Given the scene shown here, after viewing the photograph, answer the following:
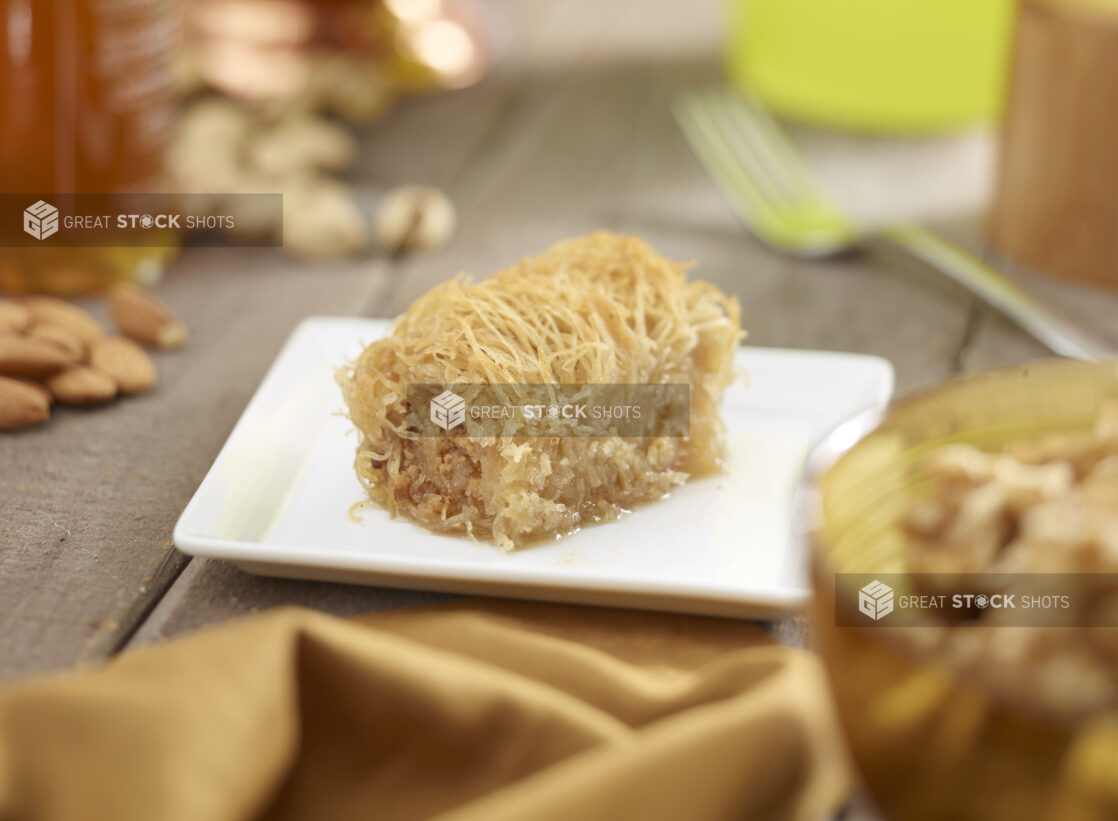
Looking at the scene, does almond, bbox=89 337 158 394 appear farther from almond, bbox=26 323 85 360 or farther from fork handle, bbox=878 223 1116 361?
fork handle, bbox=878 223 1116 361

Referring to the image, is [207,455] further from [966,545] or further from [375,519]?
[966,545]

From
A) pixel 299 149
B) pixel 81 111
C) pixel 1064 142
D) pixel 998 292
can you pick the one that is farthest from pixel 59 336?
pixel 1064 142

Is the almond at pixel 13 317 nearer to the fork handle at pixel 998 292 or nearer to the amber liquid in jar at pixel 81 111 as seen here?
the amber liquid in jar at pixel 81 111

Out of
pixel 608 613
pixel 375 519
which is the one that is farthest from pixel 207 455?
pixel 608 613

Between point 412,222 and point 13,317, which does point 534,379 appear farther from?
point 412,222

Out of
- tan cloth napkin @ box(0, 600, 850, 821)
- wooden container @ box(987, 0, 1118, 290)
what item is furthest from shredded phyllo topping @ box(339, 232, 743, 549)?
wooden container @ box(987, 0, 1118, 290)

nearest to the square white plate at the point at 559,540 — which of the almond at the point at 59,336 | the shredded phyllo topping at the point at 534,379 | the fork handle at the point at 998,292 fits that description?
the shredded phyllo topping at the point at 534,379
